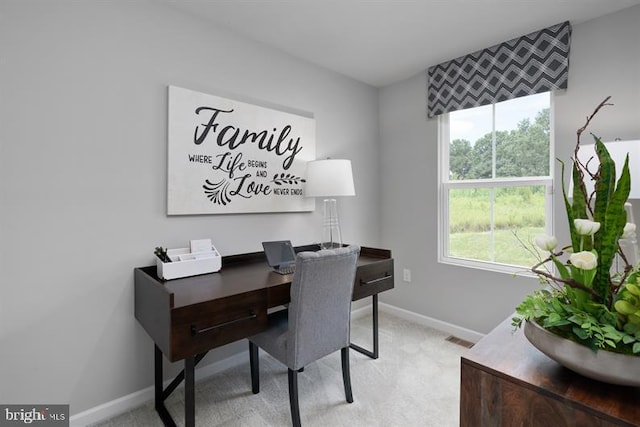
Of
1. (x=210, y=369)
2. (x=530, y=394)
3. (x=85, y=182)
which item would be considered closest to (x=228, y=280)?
(x=210, y=369)

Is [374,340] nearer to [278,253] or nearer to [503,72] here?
[278,253]

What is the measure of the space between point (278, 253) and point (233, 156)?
0.74 m

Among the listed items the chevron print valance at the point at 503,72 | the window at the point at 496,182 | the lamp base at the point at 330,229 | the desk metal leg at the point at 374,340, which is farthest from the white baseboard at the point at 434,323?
the chevron print valance at the point at 503,72

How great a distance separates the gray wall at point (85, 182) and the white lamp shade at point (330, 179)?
70cm

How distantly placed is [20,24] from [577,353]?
2491 millimetres

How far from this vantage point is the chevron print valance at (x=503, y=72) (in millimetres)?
2104

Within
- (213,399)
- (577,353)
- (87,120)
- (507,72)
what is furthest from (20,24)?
(507,72)

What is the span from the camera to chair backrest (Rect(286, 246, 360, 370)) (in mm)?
1493

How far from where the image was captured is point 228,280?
1716mm

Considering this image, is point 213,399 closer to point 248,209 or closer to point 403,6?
point 248,209

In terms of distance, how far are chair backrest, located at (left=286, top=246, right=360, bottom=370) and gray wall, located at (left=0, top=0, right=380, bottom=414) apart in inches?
34.0

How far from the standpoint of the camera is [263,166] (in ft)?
7.43

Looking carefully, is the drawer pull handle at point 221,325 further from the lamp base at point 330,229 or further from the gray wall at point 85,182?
the lamp base at point 330,229

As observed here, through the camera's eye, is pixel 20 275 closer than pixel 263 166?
Yes
